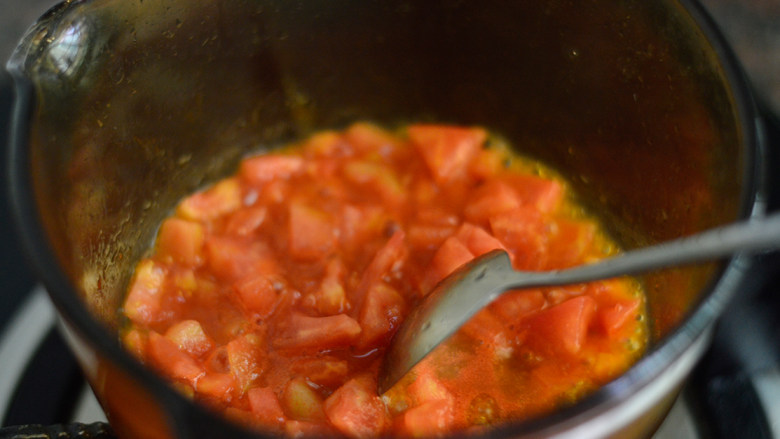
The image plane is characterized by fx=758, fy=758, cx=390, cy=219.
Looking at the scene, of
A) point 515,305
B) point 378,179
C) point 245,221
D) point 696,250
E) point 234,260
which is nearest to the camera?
point 696,250

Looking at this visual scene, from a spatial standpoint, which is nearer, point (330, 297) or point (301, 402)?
point (301, 402)

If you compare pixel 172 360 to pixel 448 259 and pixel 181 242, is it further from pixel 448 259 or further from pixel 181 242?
pixel 448 259

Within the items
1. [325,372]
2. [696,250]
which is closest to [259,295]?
[325,372]

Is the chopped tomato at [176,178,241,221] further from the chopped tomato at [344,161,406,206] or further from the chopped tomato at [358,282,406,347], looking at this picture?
the chopped tomato at [358,282,406,347]

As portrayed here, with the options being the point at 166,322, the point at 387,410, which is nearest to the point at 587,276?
the point at 387,410

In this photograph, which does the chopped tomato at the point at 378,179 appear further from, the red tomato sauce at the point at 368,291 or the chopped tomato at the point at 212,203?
the chopped tomato at the point at 212,203

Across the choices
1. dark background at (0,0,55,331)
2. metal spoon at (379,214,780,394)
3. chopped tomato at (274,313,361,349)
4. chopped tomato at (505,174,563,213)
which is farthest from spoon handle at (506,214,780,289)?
dark background at (0,0,55,331)

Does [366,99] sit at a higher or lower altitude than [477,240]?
higher
